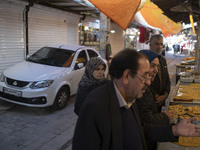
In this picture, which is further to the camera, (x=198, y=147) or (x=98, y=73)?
(x=98, y=73)

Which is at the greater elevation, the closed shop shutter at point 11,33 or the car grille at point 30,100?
the closed shop shutter at point 11,33

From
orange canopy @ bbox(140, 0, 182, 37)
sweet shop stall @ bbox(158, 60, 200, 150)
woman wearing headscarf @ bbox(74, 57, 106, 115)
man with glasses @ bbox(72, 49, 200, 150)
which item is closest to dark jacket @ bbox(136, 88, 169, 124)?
man with glasses @ bbox(72, 49, 200, 150)

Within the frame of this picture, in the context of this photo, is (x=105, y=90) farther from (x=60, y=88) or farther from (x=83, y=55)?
(x=83, y=55)

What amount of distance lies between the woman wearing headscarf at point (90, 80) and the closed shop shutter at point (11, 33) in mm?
6356

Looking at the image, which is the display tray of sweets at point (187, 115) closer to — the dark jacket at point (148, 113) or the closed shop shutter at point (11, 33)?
the dark jacket at point (148, 113)

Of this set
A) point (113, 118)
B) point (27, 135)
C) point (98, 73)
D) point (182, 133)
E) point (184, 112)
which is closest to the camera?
point (113, 118)

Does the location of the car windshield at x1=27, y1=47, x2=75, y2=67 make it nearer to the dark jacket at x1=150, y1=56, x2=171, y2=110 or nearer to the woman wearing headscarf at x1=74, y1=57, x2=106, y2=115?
the woman wearing headscarf at x1=74, y1=57, x2=106, y2=115

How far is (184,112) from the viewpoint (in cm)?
333

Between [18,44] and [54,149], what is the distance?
255 inches

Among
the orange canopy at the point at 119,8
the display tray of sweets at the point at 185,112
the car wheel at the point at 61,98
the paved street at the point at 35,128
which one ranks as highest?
the orange canopy at the point at 119,8

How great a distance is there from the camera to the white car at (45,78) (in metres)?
5.93

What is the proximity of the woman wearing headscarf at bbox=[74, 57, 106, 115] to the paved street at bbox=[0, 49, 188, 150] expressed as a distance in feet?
5.86

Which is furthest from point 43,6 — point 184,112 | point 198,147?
point 198,147

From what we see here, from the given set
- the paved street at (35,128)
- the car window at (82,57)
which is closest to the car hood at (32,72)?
the car window at (82,57)
